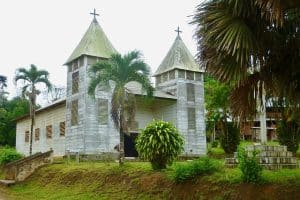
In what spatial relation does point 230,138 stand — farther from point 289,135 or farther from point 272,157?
point 272,157

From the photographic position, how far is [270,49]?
912 centimetres

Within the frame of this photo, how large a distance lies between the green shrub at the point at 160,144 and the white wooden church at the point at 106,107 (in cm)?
911

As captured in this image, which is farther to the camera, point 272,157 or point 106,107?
point 106,107

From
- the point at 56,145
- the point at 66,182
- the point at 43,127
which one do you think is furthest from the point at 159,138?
the point at 43,127

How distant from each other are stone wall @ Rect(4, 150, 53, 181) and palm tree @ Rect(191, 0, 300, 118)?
1573 cm

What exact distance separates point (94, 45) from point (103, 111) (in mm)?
4367

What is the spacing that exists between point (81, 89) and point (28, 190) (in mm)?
7947

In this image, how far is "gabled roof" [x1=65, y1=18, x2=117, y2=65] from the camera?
2612cm

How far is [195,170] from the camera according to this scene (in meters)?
13.7

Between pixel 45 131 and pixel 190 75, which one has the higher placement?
pixel 190 75

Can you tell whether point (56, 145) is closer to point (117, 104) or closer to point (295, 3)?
point (117, 104)

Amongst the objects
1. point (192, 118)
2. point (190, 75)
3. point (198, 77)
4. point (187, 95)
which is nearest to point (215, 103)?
point (192, 118)

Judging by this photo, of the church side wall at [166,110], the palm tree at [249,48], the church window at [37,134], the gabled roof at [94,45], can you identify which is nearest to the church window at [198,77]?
the church side wall at [166,110]

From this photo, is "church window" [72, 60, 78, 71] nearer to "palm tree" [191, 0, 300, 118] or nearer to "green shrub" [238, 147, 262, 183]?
"green shrub" [238, 147, 262, 183]
